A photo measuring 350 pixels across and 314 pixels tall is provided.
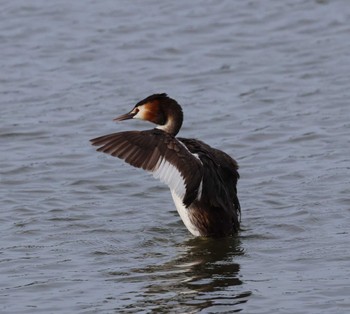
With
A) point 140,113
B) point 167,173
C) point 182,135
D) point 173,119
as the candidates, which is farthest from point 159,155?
point 182,135

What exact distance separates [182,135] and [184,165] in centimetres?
356

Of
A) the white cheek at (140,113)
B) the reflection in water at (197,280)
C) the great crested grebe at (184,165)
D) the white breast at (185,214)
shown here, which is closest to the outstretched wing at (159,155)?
the great crested grebe at (184,165)

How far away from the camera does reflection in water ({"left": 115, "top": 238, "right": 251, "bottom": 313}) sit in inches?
317

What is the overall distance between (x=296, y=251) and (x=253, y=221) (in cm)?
108

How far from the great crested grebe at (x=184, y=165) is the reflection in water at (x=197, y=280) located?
22cm

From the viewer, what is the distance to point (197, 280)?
28.3 feet

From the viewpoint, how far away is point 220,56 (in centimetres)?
1549

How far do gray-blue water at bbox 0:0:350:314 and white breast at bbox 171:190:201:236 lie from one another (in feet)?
0.32

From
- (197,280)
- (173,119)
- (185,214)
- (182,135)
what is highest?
(173,119)

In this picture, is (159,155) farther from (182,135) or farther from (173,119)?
(182,135)

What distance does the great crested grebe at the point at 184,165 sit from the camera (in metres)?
9.20

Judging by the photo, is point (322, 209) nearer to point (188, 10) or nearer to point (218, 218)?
point (218, 218)

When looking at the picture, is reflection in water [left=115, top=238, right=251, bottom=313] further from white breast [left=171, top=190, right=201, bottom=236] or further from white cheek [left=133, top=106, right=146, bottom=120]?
white cheek [left=133, top=106, right=146, bottom=120]

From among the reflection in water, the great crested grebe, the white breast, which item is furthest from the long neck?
the reflection in water
